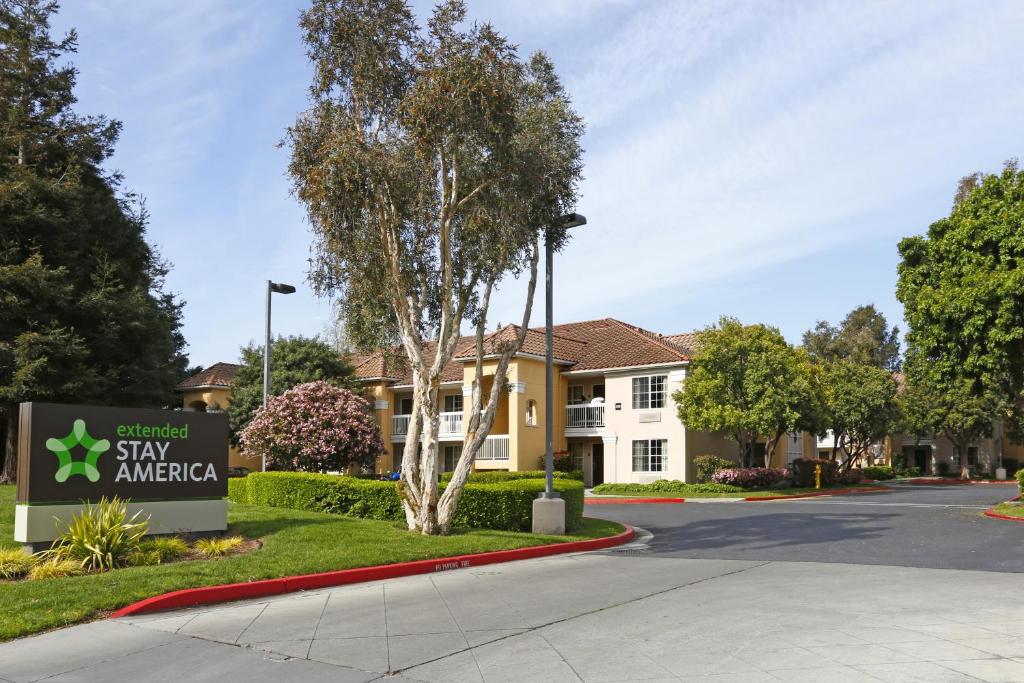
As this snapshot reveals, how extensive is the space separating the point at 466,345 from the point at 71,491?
28361 mm

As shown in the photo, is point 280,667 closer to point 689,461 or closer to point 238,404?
point 689,461

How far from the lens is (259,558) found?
11891 millimetres

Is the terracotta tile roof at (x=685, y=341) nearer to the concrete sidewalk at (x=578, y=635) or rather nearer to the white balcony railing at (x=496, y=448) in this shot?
the white balcony railing at (x=496, y=448)

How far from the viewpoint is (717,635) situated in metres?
8.17

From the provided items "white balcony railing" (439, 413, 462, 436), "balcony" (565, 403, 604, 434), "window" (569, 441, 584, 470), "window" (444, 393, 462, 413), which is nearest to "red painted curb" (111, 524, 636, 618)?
"window" (569, 441, 584, 470)

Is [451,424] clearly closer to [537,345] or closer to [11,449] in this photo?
[537,345]

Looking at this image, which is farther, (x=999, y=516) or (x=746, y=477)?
(x=746, y=477)

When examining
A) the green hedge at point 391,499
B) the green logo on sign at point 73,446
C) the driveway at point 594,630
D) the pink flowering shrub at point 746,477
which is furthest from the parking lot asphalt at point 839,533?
the green logo on sign at point 73,446

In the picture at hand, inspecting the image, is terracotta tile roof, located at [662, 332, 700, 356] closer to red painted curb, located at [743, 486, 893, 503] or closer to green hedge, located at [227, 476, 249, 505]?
red painted curb, located at [743, 486, 893, 503]

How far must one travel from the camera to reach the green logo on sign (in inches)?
478

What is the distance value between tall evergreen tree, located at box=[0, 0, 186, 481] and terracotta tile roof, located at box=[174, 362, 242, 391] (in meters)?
15.2

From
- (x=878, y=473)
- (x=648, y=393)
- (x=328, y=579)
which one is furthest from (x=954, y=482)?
(x=328, y=579)

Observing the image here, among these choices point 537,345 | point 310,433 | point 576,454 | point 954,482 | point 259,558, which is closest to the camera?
point 259,558

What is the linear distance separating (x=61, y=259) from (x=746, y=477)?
26.1 metres
